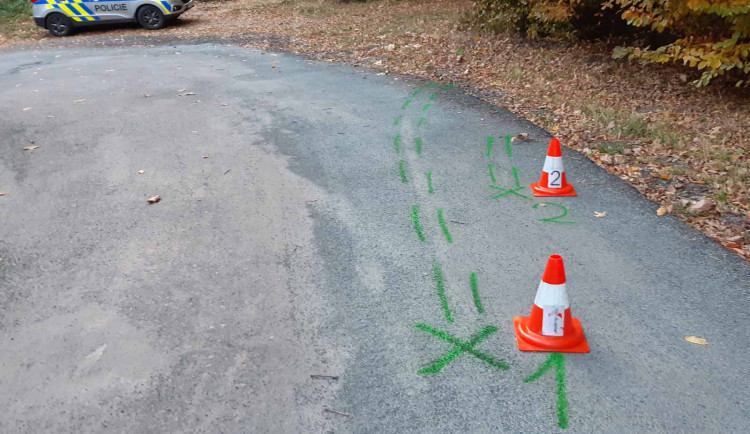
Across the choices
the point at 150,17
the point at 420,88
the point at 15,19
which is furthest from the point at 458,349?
the point at 15,19

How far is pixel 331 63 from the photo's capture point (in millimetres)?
12625

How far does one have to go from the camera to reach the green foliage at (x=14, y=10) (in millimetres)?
20698

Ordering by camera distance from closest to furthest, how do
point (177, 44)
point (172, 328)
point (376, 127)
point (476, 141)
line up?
point (172, 328) < point (476, 141) < point (376, 127) < point (177, 44)

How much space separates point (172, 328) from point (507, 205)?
3156 mm

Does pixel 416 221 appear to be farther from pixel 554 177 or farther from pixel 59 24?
pixel 59 24

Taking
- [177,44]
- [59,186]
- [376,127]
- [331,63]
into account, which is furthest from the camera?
[177,44]

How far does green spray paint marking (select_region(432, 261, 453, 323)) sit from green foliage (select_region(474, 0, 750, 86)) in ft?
15.4

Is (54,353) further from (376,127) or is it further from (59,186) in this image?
(376,127)

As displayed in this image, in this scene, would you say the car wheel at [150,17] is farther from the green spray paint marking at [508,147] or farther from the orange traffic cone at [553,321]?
the orange traffic cone at [553,321]

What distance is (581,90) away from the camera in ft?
31.4

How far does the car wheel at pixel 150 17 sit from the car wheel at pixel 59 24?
1.86 meters

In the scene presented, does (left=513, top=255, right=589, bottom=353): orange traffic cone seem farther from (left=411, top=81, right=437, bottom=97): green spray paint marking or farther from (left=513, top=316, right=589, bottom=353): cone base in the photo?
(left=411, top=81, right=437, bottom=97): green spray paint marking

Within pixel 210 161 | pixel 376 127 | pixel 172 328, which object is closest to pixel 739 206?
pixel 376 127

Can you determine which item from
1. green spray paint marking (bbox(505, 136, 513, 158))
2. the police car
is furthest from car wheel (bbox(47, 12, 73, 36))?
green spray paint marking (bbox(505, 136, 513, 158))
